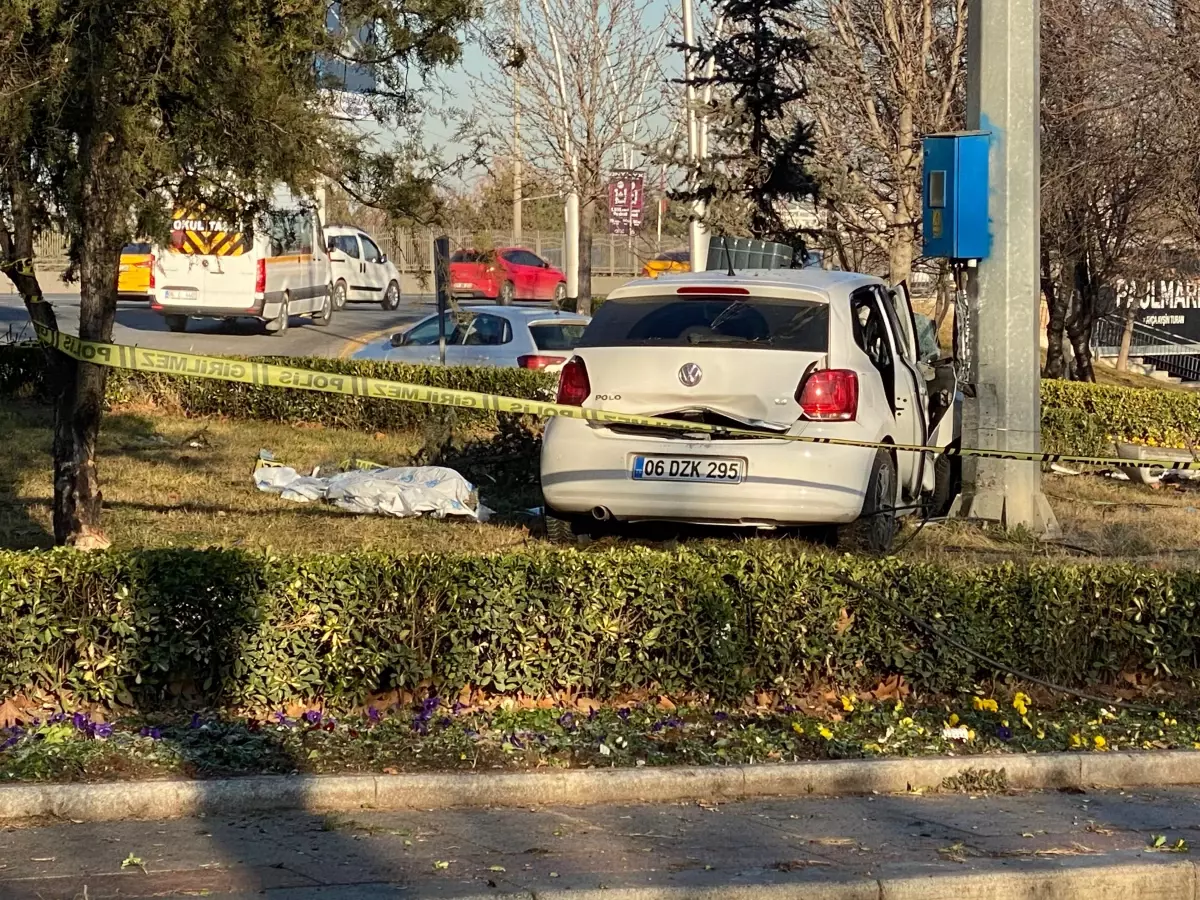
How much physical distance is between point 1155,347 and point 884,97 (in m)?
18.9

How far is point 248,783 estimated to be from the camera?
17.0 feet

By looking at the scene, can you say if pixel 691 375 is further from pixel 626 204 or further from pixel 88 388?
pixel 626 204

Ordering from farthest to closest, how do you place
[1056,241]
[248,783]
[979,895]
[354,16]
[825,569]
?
[1056,241], [354,16], [825,569], [248,783], [979,895]

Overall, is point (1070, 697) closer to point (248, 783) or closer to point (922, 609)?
point (922, 609)

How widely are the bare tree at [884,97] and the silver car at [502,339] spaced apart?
3144mm

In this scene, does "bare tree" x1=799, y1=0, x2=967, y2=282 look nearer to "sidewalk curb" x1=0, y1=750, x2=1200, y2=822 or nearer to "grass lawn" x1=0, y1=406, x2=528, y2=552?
"grass lawn" x1=0, y1=406, x2=528, y2=552

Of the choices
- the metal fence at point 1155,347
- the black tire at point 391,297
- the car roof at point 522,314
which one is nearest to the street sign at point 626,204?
the car roof at point 522,314

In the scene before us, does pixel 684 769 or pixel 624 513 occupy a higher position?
pixel 624 513

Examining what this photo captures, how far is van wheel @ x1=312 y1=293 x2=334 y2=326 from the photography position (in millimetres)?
30188

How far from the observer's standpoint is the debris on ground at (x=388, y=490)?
10.3 meters

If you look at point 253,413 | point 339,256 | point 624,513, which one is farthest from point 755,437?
point 339,256

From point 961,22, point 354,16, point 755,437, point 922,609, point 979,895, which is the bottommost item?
point 979,895

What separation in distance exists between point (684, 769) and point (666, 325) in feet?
11.3

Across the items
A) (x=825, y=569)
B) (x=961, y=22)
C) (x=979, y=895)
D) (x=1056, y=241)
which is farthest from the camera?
(x=1056, y=241)
